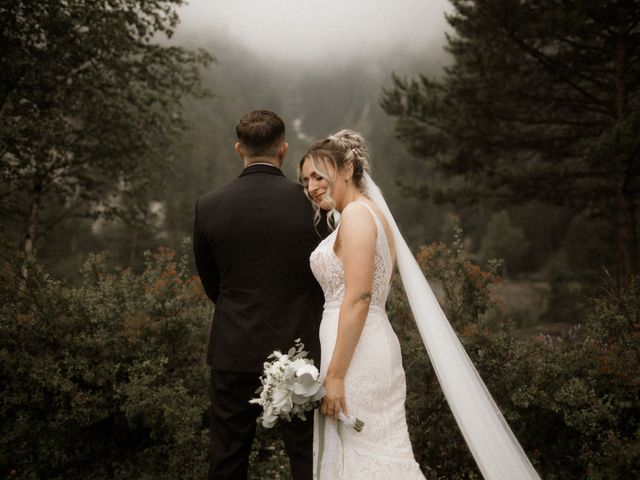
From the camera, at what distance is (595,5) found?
26.6 ft

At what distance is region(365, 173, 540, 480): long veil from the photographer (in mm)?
2312

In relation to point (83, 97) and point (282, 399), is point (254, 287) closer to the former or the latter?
point (282, 399)

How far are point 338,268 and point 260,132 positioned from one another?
2.96 feet

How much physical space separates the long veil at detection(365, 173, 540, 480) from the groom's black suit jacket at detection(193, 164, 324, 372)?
0.54 m

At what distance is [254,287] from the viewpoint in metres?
2.49

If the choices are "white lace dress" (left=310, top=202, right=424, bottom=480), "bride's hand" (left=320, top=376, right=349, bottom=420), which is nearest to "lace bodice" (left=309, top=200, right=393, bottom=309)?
"white lace dress" (left=310, top=202, right=424, bottom=480)

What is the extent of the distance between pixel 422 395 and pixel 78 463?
3119 millimetres

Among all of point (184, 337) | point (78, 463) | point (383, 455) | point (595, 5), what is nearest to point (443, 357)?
point (383, 455)

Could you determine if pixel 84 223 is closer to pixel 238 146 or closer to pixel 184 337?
pixel 184 337

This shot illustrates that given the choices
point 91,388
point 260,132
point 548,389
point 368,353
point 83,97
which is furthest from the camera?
point 83,97

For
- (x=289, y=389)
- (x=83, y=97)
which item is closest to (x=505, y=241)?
(x=83, y=97)

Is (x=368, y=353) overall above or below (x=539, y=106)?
below

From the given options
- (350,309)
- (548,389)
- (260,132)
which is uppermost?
(260,132)

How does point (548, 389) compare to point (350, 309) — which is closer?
point (350, 309)
